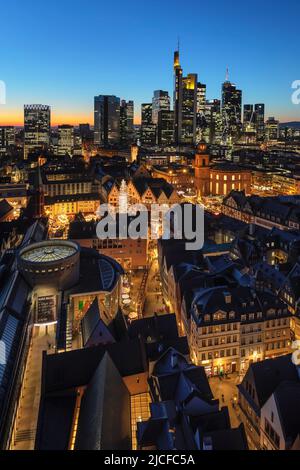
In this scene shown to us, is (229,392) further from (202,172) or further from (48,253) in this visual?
(202,172)

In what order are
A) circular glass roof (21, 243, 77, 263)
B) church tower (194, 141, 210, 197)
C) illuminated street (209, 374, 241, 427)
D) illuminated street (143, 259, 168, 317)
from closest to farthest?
illuminated street (209, 374, 241, 427) → circular glass roof (21, 243, 77, 263) → illuminated street (143, 259, 168, 317) → church tower (194, 141, 210, 197)

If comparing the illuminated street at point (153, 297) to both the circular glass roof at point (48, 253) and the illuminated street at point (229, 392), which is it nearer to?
the circular glass roof at point (48, 253)

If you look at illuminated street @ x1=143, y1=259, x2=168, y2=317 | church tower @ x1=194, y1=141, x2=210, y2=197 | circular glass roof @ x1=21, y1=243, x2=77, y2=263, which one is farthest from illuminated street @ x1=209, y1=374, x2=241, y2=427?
church tower @ x1=194, y1=141, x2=210, y2=197

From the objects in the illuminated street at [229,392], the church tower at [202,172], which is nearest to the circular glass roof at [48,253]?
the illuminated street at [229,392]

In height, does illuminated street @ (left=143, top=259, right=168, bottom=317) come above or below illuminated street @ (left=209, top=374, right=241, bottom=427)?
above

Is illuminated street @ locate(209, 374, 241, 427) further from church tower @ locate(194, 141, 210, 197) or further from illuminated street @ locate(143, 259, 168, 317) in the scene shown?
church tower @ locate(194, 141, 210, 197)

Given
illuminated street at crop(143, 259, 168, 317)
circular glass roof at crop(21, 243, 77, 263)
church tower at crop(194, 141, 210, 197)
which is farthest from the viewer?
church tower at crop(194, 141, 210, 197)

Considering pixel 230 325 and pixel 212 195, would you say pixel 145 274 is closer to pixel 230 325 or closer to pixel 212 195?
pixel 230 325

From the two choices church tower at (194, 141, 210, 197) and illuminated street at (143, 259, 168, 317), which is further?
church tower at (194, 141, 210, 197)
